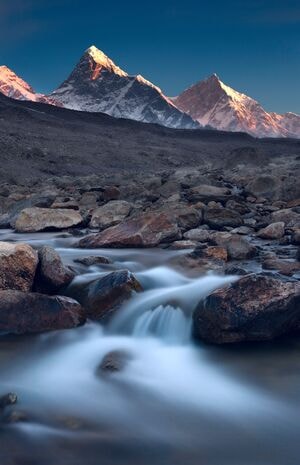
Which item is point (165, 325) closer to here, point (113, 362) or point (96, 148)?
point (113, 362)

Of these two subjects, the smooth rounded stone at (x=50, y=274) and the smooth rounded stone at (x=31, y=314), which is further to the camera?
the smooth rounded stone at (x=50, y=274)

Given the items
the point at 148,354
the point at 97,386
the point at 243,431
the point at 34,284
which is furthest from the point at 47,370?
the point at 243,431

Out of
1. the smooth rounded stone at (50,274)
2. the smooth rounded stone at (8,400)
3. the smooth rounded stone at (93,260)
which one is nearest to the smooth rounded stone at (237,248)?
the smooth rounded stone at (93,260)

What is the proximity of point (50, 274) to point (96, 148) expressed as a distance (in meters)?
41.2

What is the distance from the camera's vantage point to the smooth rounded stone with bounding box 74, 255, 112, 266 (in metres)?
9.66

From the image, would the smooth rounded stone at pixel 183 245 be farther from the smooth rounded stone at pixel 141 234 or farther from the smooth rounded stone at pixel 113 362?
the smooth rounded stone at pixel 113 362

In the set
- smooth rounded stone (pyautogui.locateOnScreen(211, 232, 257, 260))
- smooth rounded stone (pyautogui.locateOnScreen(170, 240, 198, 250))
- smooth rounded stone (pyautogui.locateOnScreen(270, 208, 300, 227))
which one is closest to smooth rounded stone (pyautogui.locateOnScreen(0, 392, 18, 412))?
smooth rounded stone (pyautogui.locateOnScreen(211, 232, 257, 260))

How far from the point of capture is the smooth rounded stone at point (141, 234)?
1106 centimetres

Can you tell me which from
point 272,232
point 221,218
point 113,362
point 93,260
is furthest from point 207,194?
point 113,362

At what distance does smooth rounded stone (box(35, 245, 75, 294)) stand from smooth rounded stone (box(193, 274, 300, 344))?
250 centimetres

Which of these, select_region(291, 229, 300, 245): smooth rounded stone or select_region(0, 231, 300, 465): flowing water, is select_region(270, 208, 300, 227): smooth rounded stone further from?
select_region(0, 231, 300, 465): flowing water

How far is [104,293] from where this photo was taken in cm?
783

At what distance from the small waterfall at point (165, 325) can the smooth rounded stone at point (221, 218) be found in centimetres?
487

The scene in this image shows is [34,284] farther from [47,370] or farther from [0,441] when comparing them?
[0,441]
